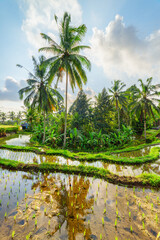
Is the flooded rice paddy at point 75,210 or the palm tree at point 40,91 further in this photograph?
the palm tree at point 40,91

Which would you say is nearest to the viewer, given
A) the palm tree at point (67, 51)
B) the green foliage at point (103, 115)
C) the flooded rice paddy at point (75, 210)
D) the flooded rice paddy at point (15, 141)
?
the flooded rice paddy at point (75, 210)

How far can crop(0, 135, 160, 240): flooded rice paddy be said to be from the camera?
9.20 feet

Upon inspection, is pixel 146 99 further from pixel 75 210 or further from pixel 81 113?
pixel 75 210

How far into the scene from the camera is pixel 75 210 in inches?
136

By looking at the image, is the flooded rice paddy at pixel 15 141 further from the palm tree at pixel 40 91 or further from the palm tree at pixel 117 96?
the palm tree at pixel 117 96

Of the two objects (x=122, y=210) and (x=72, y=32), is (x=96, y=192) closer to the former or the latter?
(x=122, y=210)

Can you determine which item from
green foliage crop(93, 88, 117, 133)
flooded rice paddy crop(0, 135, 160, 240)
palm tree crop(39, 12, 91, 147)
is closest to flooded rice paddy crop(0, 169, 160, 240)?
flooded rice paddy crop(0, 135, 160, 240)

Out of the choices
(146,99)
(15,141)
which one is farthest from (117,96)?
(15,141)

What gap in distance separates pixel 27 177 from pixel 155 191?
551 centimetres

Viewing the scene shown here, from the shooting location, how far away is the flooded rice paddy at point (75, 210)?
2.80m

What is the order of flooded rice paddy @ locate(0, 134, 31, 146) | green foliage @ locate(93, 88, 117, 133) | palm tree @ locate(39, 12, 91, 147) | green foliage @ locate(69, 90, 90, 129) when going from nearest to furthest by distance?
1. palm tree @ locate(39, 12, 91, 147)
2. flooded rice paddy @ locate(0, 134, 31, 146)
3. green foliage @ locate(69, 90, 90, 129)
4. green foliage @ locate(93, 88, 117, 133)

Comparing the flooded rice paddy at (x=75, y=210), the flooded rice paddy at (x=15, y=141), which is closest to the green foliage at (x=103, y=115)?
the flooded rice paddy at (x=15, y=141)

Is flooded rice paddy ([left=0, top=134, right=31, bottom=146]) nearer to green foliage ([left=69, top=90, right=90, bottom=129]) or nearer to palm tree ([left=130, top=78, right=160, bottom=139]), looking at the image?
green foliage ([left=69, top=90, right=90, bottom=129])

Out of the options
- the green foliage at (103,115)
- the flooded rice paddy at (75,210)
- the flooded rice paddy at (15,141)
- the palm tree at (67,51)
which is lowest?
the flooded rice paddy at (75,210)
